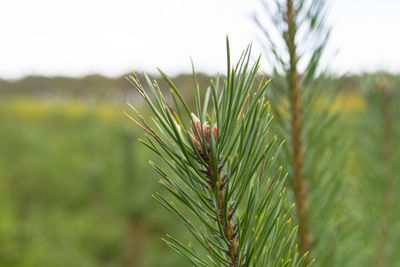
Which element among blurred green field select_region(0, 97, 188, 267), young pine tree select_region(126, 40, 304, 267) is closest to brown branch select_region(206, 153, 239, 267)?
young pine tree select_region(126, 40, 304, 267)

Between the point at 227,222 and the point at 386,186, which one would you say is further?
the point at 386,186

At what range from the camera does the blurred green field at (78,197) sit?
1916mm

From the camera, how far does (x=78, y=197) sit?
3.55m

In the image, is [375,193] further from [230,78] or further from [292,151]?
[230,78]

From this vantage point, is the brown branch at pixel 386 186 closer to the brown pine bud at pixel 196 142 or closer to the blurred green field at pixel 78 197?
the brown pine bud at pixel 196 142

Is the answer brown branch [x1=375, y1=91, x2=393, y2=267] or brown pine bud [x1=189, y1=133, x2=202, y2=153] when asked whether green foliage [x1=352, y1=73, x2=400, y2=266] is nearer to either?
brown branch [x1=375, y1=91, x2=393, y2=267]

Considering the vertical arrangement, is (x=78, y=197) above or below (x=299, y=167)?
below

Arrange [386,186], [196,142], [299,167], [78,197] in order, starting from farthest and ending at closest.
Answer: [78,197] → [386,186] → [299,167] → [196,142]

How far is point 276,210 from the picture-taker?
0.69 feet

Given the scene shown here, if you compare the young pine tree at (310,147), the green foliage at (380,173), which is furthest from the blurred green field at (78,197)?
the young pine tree at (310,147)

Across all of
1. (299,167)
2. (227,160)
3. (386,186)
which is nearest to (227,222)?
(227,160)

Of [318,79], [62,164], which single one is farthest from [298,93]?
[62,164]

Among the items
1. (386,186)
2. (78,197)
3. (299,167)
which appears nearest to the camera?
(299,167)

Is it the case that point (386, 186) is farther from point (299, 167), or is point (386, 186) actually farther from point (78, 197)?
point (78, 197)
